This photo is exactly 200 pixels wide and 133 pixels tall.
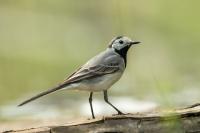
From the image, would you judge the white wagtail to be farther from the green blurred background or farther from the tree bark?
the green blurred background

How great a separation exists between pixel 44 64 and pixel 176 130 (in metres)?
6.63

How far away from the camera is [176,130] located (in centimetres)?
820

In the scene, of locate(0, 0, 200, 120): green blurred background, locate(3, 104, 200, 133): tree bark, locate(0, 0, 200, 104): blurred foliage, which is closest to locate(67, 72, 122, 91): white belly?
locate(3, 104, 200, 133): tree bark

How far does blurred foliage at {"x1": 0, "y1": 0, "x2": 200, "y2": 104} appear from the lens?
13531 millimetres

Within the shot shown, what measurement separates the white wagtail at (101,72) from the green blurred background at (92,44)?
181cm

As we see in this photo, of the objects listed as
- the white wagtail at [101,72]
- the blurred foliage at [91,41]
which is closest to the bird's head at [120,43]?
the white wagtail at [101,72]

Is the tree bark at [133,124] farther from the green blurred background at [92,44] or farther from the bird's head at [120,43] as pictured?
the green blurred background at [92,44]

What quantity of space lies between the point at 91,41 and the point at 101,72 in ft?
19.4

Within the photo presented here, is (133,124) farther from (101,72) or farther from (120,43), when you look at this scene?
(120,43)

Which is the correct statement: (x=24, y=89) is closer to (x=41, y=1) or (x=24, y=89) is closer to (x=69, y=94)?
(x=69, y=94)

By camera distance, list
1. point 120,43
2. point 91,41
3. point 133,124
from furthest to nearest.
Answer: point 91,41
point 120,43
point 133,124

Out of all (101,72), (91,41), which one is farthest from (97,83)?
(91,41)

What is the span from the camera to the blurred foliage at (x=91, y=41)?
1353 centimetres

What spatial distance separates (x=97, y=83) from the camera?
32.3 ft
